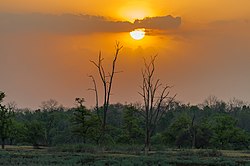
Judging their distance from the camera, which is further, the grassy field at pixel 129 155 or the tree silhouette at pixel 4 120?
the tree silhouette at pixel 4 120

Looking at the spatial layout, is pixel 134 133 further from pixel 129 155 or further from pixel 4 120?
pixel 129 155

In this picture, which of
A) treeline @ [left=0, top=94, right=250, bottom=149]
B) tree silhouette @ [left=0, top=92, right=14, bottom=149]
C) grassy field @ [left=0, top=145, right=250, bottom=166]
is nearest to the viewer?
grassy field @ [left=0, top=145, right=250, bottom=166]

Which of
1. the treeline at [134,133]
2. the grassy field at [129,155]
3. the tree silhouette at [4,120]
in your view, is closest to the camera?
the grassy field at [129,155]

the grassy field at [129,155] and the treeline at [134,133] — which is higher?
the treeline at [134,133]

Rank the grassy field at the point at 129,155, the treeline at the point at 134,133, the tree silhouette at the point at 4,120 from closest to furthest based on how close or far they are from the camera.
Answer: the grassy field at the point at 129,155, the tree silhouette at the point at 4,120, the treeline at the point at 134,133

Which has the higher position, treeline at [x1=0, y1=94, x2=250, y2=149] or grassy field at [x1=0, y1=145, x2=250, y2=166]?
treeline at [x1=0, y1=94, x2=250, y2=149]

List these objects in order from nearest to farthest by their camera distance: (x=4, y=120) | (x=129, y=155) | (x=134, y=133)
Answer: (x=129, y=155) < (x=4, y=120) < (x=134, y=133)

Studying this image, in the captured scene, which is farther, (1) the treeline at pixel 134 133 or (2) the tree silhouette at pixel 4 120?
(1) the treeline at pixel 134 133

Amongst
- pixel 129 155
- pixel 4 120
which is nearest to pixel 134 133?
pixel 4 120

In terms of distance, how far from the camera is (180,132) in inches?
3081

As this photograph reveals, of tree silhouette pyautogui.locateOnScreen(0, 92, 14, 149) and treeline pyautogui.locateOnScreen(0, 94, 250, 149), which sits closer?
tree silhouette pyautogui.locateOnScreen(0, 92, 14, 149)

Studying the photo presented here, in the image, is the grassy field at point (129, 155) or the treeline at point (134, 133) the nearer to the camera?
the grassy field at point (129, 155)

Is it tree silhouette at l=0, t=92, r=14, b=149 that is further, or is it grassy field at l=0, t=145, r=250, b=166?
tree silhouette at l=0, t=92, r=14, b=149

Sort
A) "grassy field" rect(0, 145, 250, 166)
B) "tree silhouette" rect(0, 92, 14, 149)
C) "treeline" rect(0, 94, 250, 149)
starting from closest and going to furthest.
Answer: "grassy field" rect(0, 145, 250, 166)
"tree silhouette" rect(0, 92, 14, 149)
"treeline" rect(0, 94, 250, 149)
